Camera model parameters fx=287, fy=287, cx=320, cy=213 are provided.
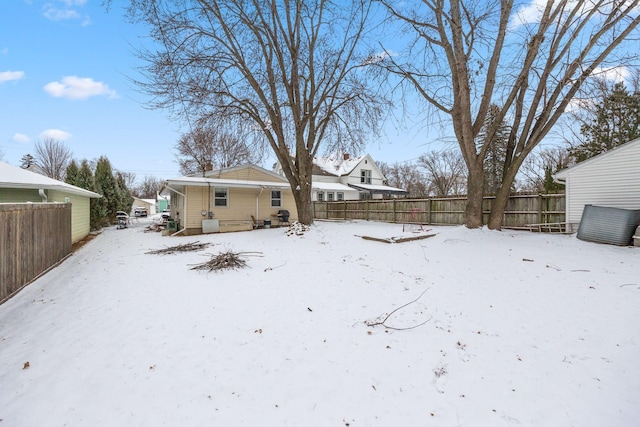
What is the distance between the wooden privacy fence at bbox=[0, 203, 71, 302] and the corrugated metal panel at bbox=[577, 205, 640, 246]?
13.5 m

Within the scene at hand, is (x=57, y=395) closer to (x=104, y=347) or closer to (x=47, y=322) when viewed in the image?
(x=104, y=347)

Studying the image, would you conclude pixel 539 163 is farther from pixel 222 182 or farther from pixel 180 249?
pixel 180 249

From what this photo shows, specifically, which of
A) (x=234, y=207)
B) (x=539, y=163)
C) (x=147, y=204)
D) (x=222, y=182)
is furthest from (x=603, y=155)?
→ (x=147, y=204)

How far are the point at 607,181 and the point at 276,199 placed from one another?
14052 mm

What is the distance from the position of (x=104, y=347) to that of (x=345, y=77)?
13253mm

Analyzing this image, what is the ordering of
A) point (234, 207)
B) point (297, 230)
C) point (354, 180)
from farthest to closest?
point (354, 180) → point (234, 207) → point (297, 230)

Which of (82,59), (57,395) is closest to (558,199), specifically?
(57,395)

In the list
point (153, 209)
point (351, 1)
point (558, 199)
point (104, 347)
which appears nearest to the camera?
point (104, 347)

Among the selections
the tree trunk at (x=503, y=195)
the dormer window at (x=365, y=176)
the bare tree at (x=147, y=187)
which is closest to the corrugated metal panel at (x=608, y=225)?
the tree trunk at (x=503, y=195)

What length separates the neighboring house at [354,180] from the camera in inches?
1191

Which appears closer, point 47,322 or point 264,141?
point 47,322

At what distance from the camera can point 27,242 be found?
18.4 feet

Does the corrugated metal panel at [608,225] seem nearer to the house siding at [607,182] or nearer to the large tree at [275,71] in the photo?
the house siding at [607,182]

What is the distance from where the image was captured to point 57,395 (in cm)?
259
